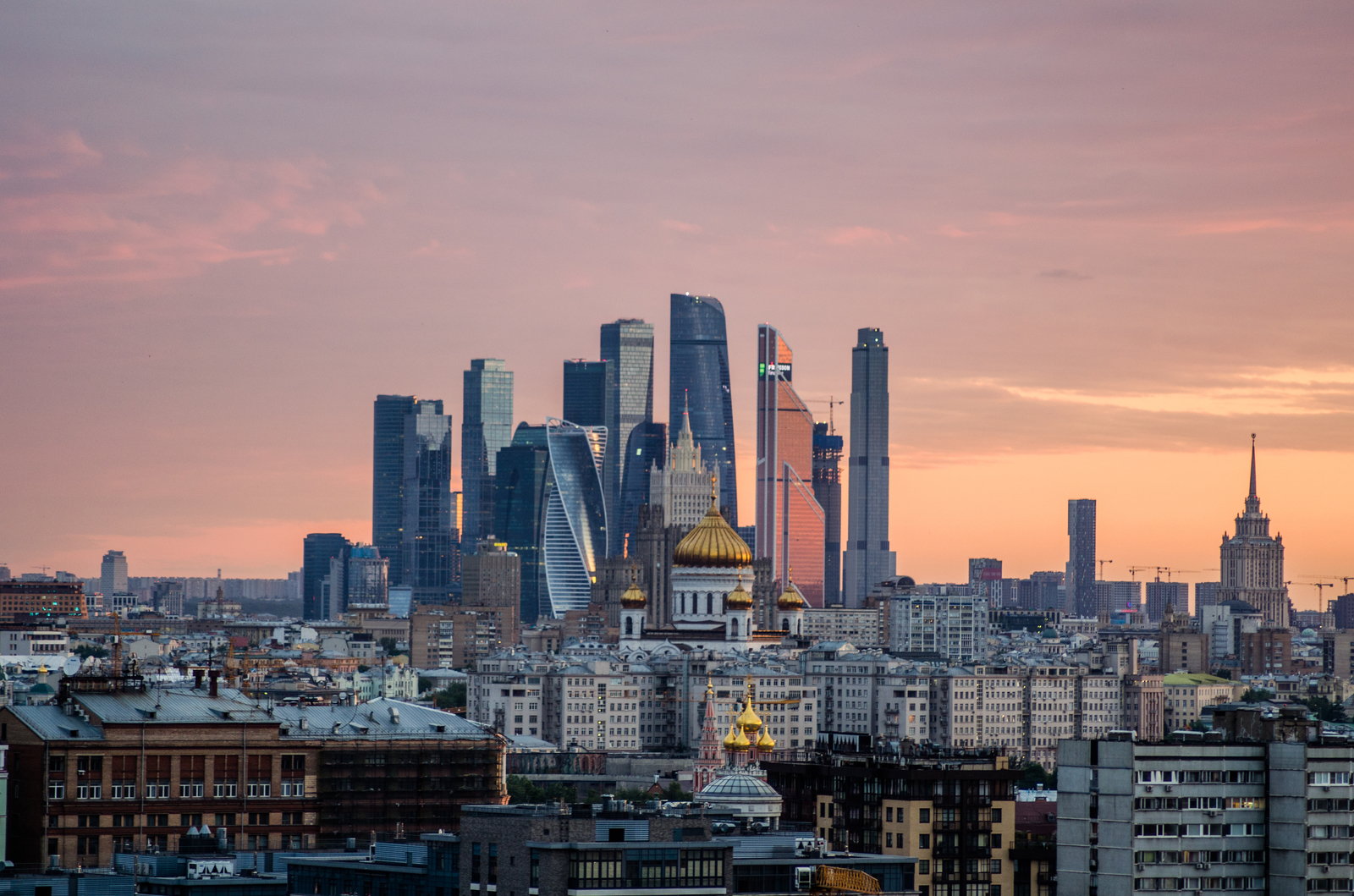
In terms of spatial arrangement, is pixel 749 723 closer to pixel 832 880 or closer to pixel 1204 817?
pixel 1204 817

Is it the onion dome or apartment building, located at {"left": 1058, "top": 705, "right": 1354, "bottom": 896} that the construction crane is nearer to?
apartment building, located at {"left": 1058, "top": 705, "right": 1354, "bottom": 896}

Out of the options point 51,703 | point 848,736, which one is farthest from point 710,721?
point 51,703

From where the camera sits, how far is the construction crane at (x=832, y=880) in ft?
272

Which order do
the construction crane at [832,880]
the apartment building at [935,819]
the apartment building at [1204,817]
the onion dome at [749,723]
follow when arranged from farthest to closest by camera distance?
the onion dome at [749,723]
the apartment building at [935,819]
the apartment building at [1204,817]
the construction crane at [832,880]

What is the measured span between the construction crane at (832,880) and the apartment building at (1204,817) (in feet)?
20.7

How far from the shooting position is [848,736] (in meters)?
138

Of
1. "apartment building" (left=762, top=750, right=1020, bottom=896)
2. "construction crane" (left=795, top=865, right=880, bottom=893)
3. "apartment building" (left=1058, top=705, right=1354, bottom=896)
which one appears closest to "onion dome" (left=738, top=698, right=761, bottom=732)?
"apartment building" (left=762, top=750, right=1020, bottom=896)

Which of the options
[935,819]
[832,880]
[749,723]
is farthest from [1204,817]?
[749,723]

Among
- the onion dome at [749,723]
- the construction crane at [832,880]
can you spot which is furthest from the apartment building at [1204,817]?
the onion dome at [749,723]

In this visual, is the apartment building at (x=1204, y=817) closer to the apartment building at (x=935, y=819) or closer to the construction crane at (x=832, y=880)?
the construction crane at (x=832, y=880)

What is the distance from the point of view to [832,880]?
84000 millimetres

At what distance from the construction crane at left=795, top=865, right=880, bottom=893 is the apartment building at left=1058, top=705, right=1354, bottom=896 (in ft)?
20.7

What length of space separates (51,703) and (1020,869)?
37137 millimetres

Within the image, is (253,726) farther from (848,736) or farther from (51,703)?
(848,736)
